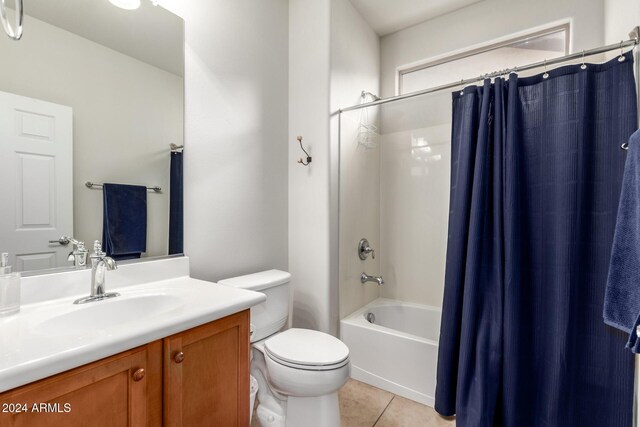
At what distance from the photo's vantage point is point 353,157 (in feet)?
7.59

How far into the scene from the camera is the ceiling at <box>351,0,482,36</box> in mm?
2256

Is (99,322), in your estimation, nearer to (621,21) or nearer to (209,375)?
(209,375)

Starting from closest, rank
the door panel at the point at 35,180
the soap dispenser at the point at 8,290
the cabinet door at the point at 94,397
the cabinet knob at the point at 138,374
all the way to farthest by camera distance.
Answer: the cabinet door at the point at 94,397 → the cabinet knob at the point at 138,374 → the soap dispenser at the point at 8,290 → the door panel at the point at 35,180

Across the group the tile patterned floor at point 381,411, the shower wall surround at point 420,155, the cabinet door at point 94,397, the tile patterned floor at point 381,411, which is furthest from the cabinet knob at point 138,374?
the shower wall surround at point 420,155

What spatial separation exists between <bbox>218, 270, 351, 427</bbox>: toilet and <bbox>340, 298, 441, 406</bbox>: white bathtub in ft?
1.89

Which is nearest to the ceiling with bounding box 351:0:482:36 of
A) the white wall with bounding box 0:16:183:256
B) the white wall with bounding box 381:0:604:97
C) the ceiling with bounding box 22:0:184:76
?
the white wall with bounding box 381:0:604:97

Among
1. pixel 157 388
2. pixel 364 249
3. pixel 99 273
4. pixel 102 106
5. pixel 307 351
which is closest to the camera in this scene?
pixel 157 388

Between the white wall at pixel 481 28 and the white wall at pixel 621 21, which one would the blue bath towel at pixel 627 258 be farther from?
the white wall at pixel 481 28

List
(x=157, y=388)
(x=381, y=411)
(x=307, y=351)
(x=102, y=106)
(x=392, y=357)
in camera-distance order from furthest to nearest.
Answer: (x=392, y=357) → (x=381, y=411) → (x=307, y=351) → (x=102, y=106) → (x=157, y=388)

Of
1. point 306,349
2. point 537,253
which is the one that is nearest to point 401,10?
point 537,253

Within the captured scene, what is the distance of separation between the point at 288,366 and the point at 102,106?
1380 mm

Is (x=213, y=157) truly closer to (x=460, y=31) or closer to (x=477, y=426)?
(x=477, y=426)

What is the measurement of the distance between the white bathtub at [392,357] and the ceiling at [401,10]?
235cm

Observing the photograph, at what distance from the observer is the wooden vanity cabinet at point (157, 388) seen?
682 millimetres
